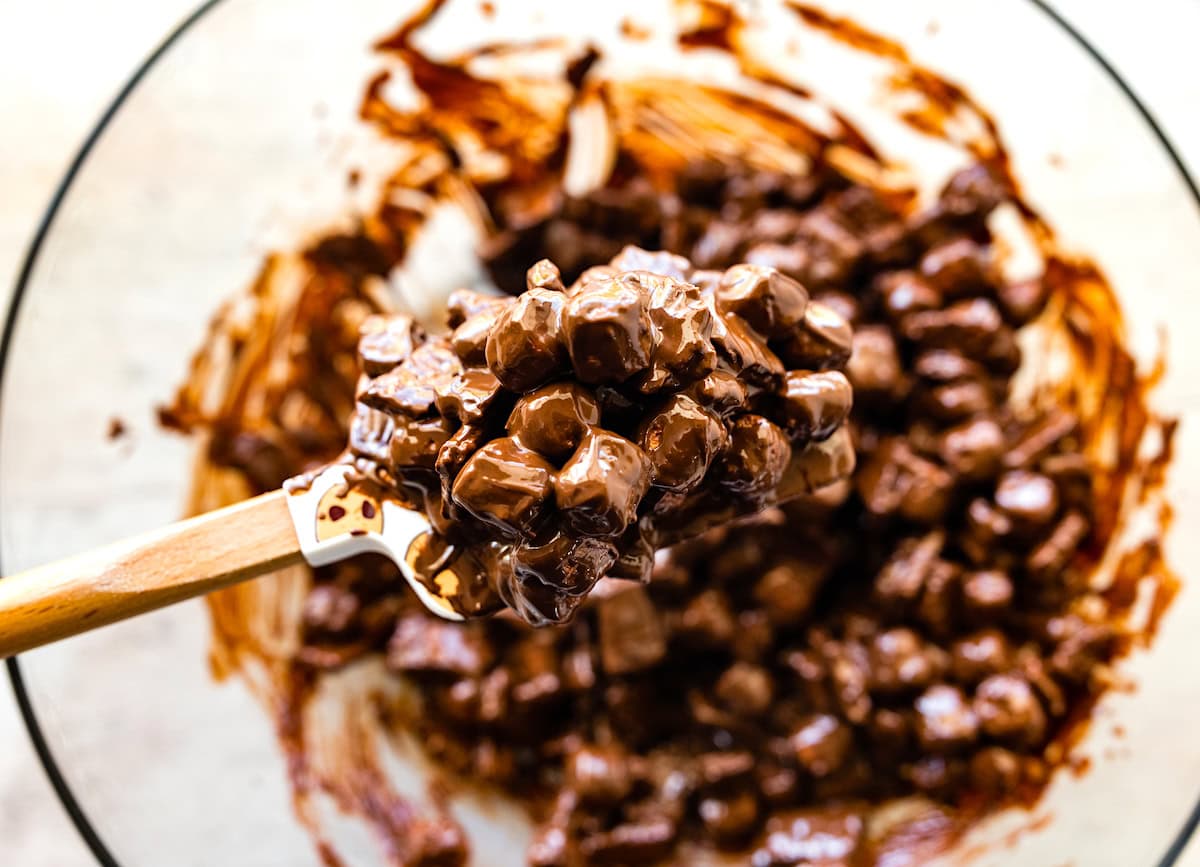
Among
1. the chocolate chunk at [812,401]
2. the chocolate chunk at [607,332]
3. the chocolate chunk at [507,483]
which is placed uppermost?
the chocolate chunk at [607,332]

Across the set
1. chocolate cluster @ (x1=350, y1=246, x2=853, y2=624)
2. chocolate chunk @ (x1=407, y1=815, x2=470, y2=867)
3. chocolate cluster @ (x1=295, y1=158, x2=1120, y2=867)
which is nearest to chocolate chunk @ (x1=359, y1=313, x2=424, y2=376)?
chocolate cluster @ (x1=350, y1=246, x2=853, y2=624)

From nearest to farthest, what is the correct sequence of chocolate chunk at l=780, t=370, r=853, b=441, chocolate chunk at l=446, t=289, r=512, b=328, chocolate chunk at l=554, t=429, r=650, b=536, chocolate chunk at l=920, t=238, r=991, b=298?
chocolate chunk at l=554, t=429, r=650, b=536, chocolate chunk at l=780, t=370, r=853, b=441, chocolate chunk at l=446, t=289, r=512, b=328, chocolate chunk at l=920, t=238, r=991, b=298

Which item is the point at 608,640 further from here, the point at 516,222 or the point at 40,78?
the point at 40,78

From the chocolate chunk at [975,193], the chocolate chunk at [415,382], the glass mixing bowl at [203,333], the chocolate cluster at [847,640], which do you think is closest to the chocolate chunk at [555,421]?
the chocolate chunk at [415,382]

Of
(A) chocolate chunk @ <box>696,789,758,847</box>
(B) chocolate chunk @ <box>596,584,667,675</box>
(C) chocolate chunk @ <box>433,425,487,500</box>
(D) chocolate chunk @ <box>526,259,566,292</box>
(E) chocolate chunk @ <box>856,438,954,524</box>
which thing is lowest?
(A) chocolate chunk @ <box>696,789,758,847</box>

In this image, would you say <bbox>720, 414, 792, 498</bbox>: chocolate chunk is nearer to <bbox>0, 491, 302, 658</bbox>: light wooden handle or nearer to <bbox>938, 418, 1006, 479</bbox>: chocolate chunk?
<bbox>0, 491, 302, 658</bbox>: light wooden handle

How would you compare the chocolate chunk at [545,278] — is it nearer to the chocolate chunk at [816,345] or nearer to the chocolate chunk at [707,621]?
the chocolate chunk at [816,345]

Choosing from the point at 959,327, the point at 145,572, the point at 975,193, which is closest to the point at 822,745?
the point at 959,327
